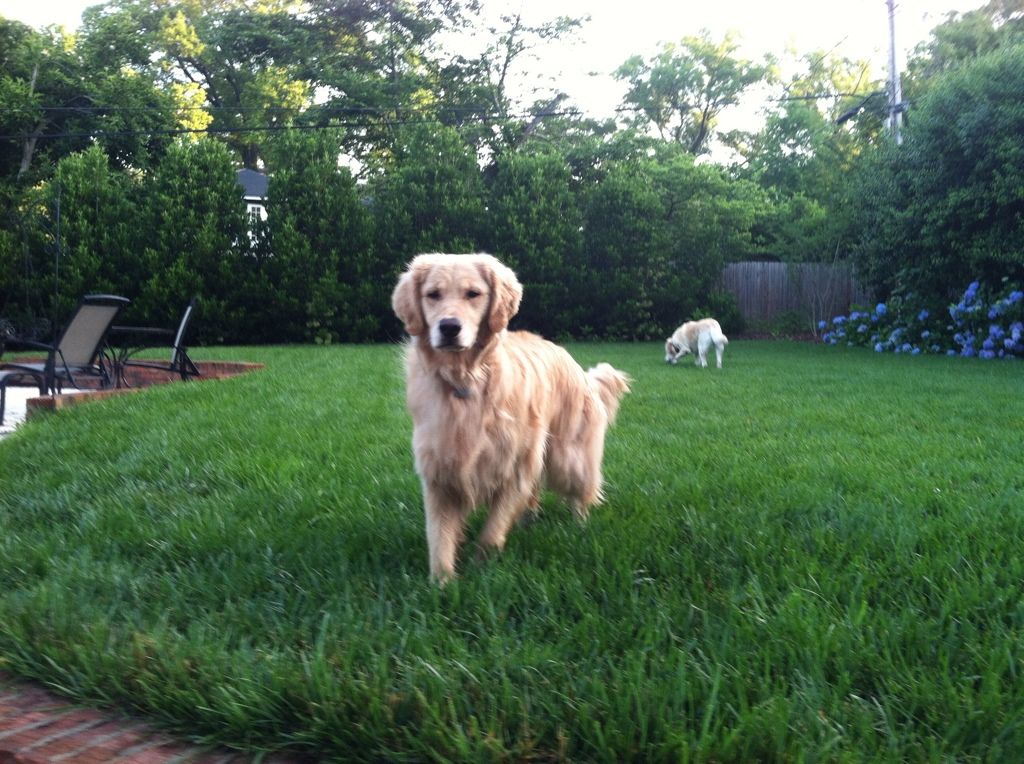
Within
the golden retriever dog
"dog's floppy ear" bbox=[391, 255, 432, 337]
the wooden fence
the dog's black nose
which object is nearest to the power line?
the wooden fence

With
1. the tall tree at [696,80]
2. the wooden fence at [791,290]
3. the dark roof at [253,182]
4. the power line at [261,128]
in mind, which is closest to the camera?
the power line at [261,128]

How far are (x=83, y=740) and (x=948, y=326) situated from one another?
17639 mm

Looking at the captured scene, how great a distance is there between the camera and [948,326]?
16.7m

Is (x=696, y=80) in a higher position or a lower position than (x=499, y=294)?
higher

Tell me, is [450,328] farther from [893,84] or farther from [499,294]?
[893,84]

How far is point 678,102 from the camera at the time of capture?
40.0 m

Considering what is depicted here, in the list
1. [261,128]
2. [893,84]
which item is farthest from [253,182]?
[893,84]

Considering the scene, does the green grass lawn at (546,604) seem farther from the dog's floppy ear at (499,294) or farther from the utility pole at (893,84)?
the utility pole at (893,84)

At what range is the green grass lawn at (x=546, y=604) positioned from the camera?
6.43 ft

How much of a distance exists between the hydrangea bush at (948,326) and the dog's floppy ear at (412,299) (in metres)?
13.5

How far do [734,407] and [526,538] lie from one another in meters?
4.68

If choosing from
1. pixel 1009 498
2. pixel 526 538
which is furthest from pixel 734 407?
pixel 526 538

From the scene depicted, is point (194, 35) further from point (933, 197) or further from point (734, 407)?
point (734, 407)

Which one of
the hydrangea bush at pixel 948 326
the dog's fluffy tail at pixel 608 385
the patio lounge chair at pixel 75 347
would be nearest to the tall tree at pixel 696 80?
the hydrangea bush at pixel 948 326
